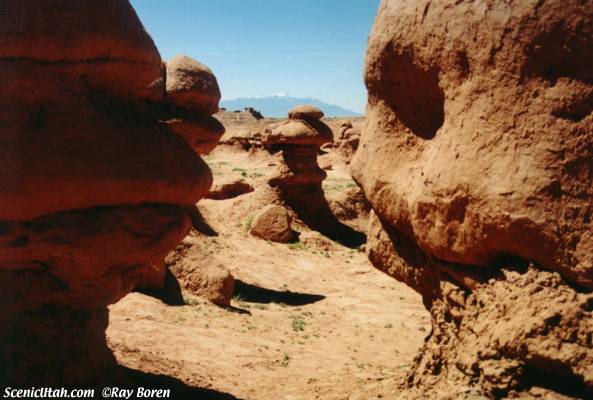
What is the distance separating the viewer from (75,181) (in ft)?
14.1

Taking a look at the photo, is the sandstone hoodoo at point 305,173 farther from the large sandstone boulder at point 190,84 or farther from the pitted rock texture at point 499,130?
the pitted rock texture at point 499,130

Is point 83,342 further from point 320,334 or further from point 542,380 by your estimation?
point 320,334

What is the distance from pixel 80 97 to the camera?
4.50 meters

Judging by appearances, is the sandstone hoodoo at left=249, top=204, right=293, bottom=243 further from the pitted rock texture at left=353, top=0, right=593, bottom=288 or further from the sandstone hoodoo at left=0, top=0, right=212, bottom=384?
the pitted rock texture at left=353, top=0, right=593, bottom=288

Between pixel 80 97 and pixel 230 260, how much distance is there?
884 cm

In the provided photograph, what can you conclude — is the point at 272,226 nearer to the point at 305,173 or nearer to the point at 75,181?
the point at 305,173

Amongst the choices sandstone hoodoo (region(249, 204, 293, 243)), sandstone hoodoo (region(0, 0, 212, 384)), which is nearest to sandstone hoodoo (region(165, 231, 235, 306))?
sandstone hoodoo (region(0, 0, 212, 384))

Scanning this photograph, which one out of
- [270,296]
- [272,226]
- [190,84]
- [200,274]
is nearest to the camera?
[200,274]

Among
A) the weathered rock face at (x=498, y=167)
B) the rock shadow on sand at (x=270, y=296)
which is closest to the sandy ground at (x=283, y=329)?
the rock shadow on sand at (x=270, y=296)

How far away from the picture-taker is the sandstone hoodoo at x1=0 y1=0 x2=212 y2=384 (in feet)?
13.9

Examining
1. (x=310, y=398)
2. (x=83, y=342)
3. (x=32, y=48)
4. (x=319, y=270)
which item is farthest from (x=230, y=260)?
(x=32, y=48)

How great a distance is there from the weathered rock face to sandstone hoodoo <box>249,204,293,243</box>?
10.3m

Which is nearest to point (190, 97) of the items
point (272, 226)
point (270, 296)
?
point (270, 296)

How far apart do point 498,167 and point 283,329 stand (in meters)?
6.11
